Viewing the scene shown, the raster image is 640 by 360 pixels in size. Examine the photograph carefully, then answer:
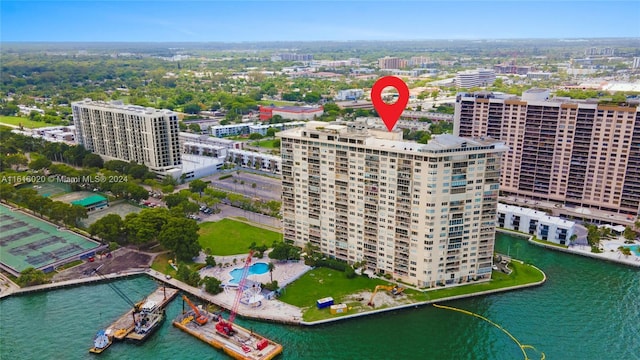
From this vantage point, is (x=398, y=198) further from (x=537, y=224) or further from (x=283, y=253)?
(x=537, y=224)

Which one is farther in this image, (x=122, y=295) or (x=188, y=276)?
(x=188, y=276)

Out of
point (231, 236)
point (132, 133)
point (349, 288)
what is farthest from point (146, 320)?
point (132, 133)

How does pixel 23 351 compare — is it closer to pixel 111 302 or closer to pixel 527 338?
pixel 111 302

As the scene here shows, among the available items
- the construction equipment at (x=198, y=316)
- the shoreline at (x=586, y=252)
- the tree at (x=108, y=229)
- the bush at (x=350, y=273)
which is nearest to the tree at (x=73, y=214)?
the tree at (x=108, y=229)

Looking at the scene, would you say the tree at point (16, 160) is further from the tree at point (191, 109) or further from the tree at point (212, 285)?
the tree at point (191, 109)

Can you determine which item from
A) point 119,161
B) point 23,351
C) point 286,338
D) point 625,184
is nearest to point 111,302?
point 23,351

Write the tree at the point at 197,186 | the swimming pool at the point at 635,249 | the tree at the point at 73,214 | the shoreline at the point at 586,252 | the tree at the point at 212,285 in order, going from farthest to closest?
the tree at the point at 197,186 < the tree at the point at 73,214 < the swimming pool at the point at 635,249 < the shoreline at the point at 586,252 < the tree at the point at 212,285

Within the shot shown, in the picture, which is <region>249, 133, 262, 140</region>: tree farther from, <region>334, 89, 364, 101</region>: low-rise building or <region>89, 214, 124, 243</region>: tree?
<region>334, 89, 364, 101</region>: low-rise building
